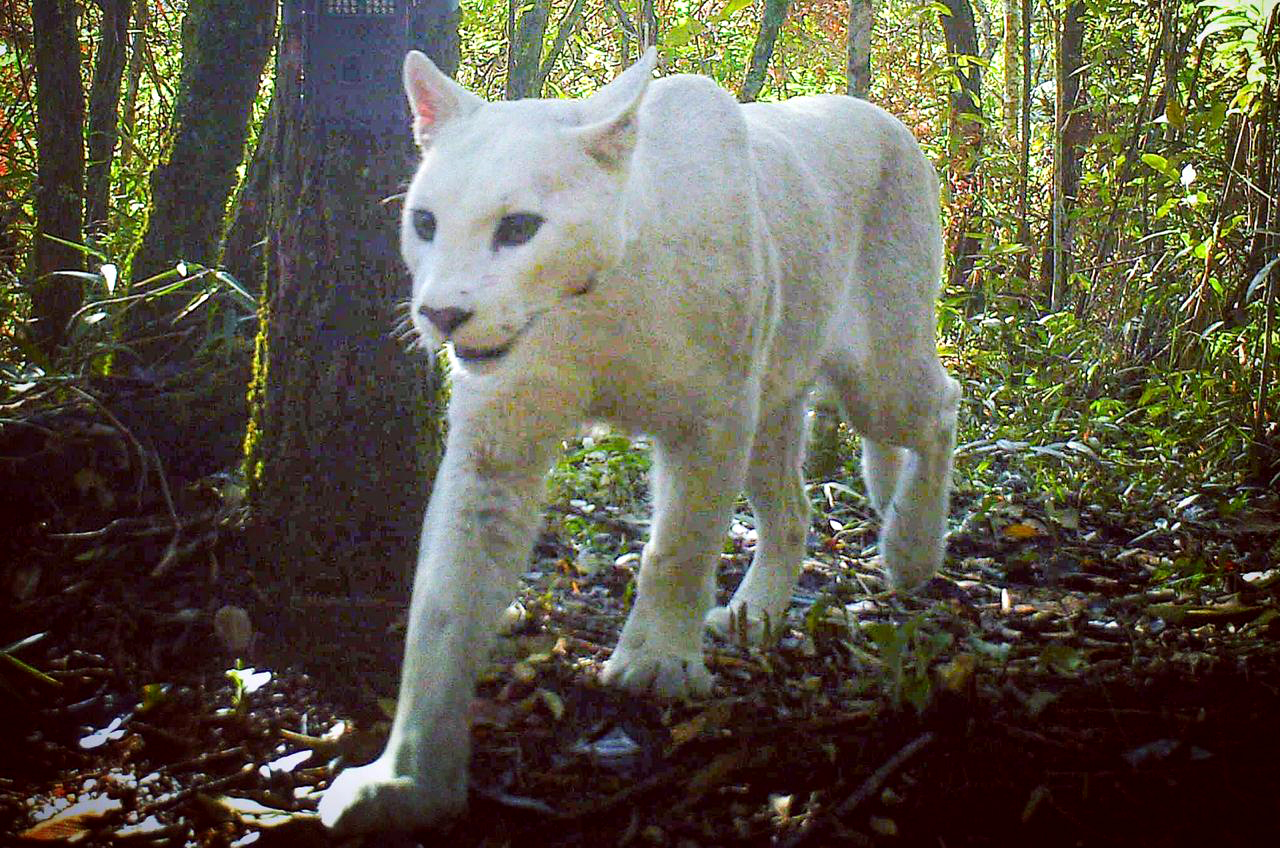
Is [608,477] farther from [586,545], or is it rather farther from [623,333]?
[623,333]

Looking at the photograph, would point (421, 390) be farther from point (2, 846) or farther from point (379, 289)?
point (2, 846)

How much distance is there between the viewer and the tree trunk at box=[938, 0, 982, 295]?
6.72 metres

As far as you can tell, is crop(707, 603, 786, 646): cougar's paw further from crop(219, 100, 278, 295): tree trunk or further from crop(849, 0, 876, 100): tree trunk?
crop(849, 0, 876, 100): tree trunk

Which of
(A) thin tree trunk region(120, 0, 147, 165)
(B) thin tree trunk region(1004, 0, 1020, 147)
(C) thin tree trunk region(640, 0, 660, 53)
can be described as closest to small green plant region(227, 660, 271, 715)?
(A) thin tree trunk region(120, 0, 147, 165)

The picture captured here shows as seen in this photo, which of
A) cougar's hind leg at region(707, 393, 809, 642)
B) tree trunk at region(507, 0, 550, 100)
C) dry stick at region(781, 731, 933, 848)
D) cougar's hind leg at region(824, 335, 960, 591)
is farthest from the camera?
tree trunk at region(507, 0, 550, 100)

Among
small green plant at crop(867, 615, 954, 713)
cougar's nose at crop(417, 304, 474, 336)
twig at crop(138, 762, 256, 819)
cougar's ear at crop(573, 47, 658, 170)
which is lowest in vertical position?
twig at crop(138, 762, 256, 819)

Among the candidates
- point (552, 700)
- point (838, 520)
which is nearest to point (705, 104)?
point (552, 700)

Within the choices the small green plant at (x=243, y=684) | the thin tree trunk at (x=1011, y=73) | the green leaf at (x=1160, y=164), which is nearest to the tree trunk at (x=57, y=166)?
the small green plant at (x=243, y=684)

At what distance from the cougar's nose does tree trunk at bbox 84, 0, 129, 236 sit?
117 inches

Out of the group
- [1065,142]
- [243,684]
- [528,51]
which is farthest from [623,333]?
[1065,142]

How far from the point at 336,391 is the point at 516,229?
3.21ft

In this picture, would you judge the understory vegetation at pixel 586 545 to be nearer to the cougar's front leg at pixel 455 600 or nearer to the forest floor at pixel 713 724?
the forest floor at pixel 713 724

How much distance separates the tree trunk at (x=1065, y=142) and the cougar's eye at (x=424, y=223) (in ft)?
13.8

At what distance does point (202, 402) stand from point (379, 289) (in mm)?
815
